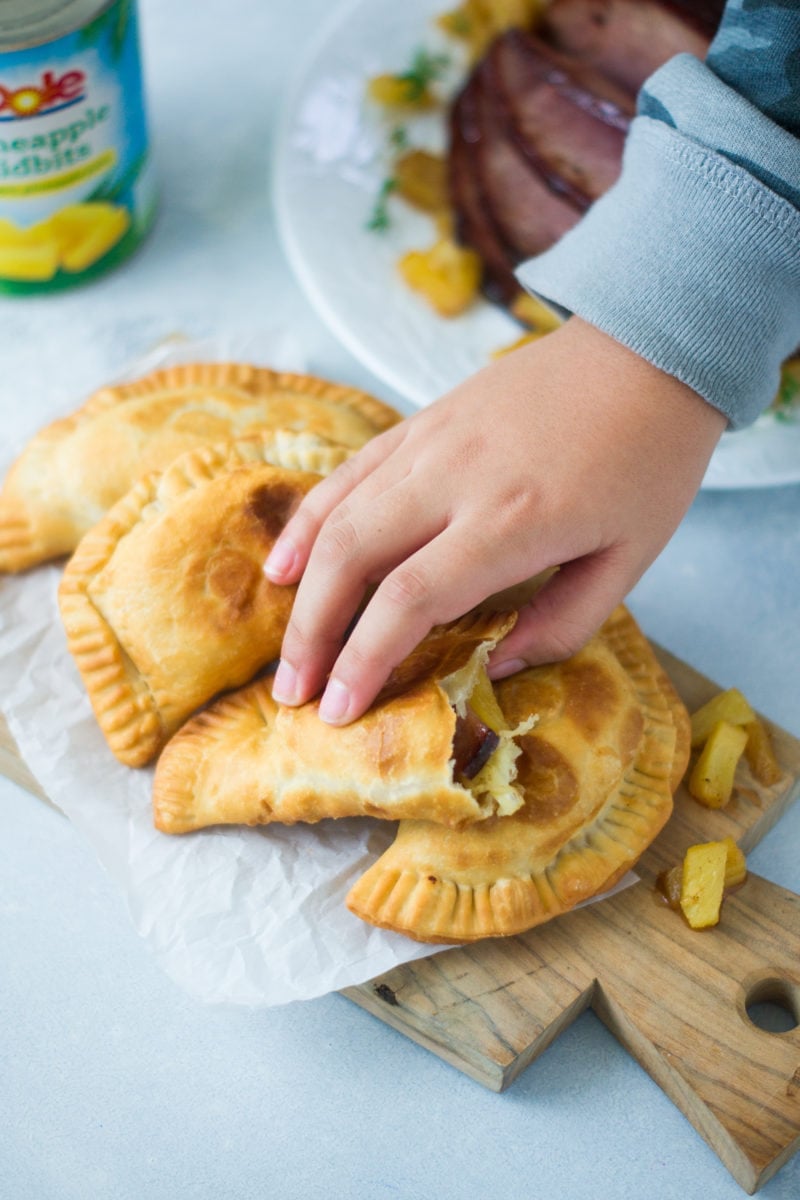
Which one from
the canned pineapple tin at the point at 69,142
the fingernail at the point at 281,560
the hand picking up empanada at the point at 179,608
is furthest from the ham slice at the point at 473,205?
the fingernail at the point at 281,560

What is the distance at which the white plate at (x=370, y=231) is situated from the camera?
2279 mm

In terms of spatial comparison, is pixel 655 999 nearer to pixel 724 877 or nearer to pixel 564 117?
pixel 724 877

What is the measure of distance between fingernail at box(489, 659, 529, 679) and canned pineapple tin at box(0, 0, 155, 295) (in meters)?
1.30

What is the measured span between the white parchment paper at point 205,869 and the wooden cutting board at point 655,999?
0.08 m

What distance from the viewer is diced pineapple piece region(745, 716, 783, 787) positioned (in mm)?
1831

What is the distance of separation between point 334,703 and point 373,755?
0.28 feet

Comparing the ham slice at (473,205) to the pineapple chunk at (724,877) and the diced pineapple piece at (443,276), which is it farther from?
the pineapple chunk at (724,877)

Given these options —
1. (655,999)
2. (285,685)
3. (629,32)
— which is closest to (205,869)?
(285,685)

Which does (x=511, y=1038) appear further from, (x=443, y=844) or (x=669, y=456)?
(x=669, y=456)

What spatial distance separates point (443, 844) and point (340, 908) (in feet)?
0.58

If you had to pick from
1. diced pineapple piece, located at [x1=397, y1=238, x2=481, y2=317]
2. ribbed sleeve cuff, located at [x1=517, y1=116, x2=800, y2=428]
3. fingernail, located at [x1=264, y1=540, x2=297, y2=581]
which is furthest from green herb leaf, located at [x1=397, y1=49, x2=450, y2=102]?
fingernail, located at [x1=264, y1=540, x2=297, y2=581]

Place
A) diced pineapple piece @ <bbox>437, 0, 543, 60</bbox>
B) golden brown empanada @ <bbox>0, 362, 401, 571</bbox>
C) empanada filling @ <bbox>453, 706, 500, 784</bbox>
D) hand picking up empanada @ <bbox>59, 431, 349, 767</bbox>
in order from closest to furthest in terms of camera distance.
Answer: empanada filling @ <bbox>453, 706, 500, 784</bbox> → hand picking up empanada @ <bbox>59, 431, 349, 767</bbox> → golden brown empanada @ <bbox>0, 362, 401, 571</bbox> → diced pineapple piece @ <bbox>437, 0, 543, 60</bbox>

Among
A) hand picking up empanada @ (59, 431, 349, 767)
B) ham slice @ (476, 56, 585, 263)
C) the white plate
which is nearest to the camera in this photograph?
hand picking up empanada @ (59, 431, 349, 767)

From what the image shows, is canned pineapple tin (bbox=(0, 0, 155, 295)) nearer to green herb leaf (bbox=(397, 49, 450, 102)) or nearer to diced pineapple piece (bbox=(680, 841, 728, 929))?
green herb leaf (bbox=(397, 49, 450, 102))
